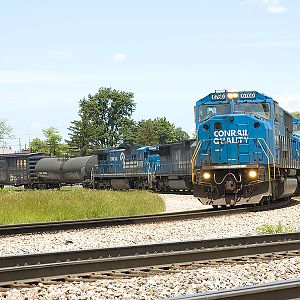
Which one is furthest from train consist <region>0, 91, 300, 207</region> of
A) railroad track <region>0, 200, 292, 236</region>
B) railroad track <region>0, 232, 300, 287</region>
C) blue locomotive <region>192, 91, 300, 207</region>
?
railroad track <region>0, 232, 300, 287</region>

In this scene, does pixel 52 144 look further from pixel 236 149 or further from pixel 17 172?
pixel 236 149

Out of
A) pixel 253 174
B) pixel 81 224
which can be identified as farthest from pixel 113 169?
pixel 81 224

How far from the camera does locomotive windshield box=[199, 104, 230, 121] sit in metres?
18.4

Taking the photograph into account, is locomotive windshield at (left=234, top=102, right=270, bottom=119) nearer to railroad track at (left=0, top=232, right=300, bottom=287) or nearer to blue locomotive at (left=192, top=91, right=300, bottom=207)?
blue locomotive at (left=192, top=91, right=300, bottom=207)

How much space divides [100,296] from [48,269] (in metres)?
1.13

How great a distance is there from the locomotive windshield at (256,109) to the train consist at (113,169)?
47.0ft

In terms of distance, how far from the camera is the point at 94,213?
16922 millimetres

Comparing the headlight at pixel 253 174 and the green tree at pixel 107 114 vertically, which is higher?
the green tree at pixel 107 114

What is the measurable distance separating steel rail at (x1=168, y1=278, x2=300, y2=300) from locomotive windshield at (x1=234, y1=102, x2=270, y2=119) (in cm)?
1382

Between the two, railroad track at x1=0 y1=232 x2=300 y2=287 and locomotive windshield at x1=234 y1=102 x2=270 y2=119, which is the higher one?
locomotive windshield at x1=234 y1=102 x2=270 y2=119

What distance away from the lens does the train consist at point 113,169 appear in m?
36.5

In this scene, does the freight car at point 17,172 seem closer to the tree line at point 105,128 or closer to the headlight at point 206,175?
the headlight at point 206,175

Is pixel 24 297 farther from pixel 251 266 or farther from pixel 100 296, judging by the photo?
pixel 251 266

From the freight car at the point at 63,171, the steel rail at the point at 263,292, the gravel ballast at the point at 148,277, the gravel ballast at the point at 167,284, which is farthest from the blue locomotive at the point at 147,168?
the steel rail at the point at 263,292
